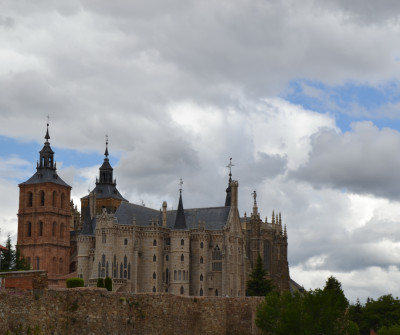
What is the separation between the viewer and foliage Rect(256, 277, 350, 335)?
5100cm

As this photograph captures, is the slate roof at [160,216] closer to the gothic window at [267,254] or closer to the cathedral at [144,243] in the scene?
the cathedral at [144,243]

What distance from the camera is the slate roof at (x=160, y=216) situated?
115 metres

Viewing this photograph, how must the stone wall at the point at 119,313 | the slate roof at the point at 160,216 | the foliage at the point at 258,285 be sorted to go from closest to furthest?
the stone wall at the point at 119,313
the foliage at the point at 258,285
the slate roof at the point at 160,216

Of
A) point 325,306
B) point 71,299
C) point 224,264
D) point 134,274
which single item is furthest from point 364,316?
point 71,299

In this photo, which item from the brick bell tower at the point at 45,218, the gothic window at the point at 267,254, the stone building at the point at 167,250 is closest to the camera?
the stone building at the point at 167,250

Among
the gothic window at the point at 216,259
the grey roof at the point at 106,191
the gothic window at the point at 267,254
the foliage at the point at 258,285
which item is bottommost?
the foliage at the point at 258,285

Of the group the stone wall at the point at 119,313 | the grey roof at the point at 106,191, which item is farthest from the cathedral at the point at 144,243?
the stone wall at the point at 119,313

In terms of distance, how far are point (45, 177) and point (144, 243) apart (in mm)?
30730

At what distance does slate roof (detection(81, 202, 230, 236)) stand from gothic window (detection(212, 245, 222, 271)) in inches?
151

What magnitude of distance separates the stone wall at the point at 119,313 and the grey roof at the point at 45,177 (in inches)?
3388

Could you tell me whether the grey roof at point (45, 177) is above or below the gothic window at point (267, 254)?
above

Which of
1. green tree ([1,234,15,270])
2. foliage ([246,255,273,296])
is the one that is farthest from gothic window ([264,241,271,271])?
green tree ([1,234,15,270])

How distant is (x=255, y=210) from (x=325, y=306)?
84.9m

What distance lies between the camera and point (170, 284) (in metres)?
113
